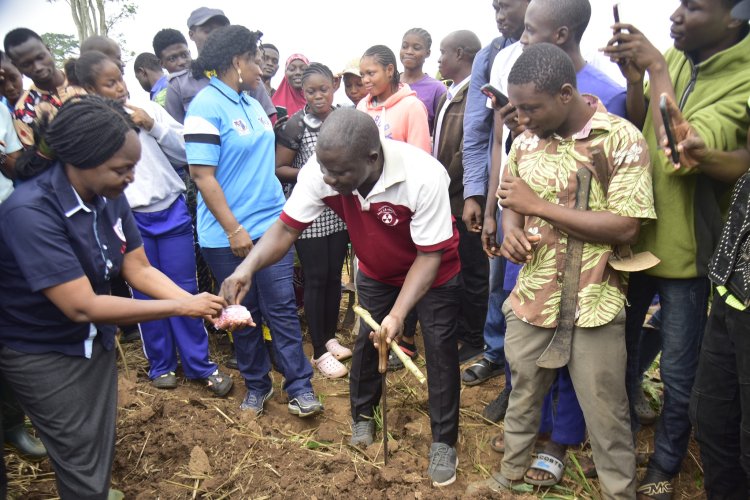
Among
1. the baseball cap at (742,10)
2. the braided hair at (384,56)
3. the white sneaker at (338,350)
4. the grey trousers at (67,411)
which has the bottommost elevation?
the white sneaker at (338,350)

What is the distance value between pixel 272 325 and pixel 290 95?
3065 mm

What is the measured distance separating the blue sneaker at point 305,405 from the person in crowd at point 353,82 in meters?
2.68

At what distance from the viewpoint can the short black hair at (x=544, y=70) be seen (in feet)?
7.69

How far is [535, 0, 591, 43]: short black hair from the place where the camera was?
9.04ft

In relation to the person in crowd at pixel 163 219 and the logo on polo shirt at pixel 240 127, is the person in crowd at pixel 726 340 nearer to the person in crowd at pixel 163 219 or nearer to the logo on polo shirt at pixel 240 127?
the logo on polo shirt at pixel 240 127

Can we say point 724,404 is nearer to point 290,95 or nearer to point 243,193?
point 243,193

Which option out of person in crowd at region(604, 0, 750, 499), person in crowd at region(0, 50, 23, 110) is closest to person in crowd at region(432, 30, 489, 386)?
person in crowd at region(604, 0, 750, 499)

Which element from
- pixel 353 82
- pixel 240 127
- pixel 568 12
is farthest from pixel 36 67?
Result: pixel 568 12

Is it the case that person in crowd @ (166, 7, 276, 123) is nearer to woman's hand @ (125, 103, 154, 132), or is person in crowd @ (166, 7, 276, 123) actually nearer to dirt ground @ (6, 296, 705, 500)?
woman's hand @ (125, 103, 154, 132)

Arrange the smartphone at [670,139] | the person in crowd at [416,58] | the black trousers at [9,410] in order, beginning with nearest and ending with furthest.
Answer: the smartphone at [670,139], the black trousers at [9,410], the person in crowd at [416,58]

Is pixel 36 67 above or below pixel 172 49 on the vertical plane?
below

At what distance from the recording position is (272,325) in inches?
148

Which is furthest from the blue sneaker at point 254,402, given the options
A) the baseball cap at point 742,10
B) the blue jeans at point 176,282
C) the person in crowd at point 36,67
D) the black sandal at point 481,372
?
the baseball cap at point 742,10

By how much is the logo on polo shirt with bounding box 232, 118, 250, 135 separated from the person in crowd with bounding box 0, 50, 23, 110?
1671 mm
